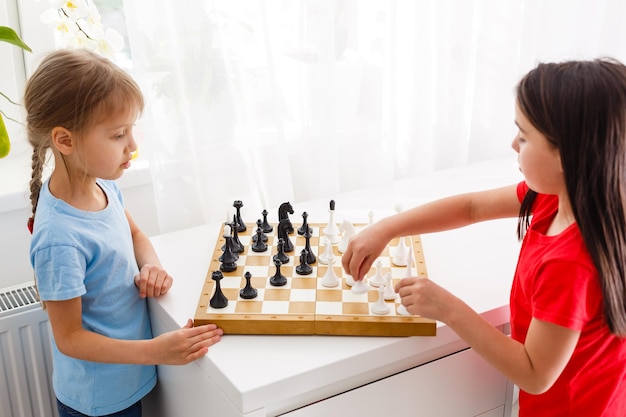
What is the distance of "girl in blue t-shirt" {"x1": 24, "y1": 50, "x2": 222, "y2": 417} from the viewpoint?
1.14m

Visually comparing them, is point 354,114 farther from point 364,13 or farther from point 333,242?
point 333,242

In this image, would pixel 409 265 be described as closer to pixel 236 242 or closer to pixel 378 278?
pixel 378 278

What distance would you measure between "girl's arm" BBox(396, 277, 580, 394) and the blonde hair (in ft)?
1.81

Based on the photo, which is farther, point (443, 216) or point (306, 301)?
point (443, 216)

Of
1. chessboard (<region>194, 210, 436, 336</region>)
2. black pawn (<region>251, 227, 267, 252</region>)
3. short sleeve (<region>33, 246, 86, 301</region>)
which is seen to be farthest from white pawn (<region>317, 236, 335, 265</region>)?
short sleeve (<region>33, 246, 86, 301</region>)

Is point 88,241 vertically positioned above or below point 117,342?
above

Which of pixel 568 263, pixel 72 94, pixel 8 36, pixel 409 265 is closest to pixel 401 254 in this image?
pixel 409 265

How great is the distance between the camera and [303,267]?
1294 mm

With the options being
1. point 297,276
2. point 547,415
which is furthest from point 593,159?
point 297,276

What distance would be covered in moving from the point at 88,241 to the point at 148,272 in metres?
0.15

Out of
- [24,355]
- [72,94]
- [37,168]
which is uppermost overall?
[72,94]

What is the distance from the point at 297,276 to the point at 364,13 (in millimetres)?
813

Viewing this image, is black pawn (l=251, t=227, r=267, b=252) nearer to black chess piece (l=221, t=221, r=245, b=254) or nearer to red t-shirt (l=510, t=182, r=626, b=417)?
black chess piece (l=221, t=221, r=245, b=254)

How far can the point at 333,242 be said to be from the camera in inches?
55.9
